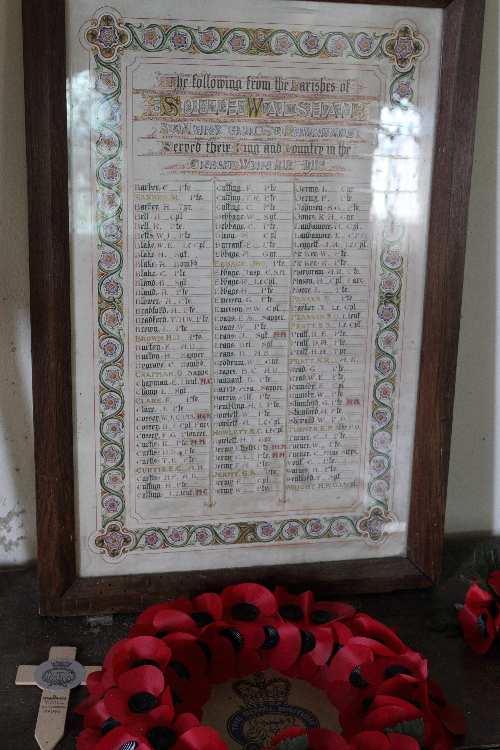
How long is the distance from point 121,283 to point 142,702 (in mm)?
407

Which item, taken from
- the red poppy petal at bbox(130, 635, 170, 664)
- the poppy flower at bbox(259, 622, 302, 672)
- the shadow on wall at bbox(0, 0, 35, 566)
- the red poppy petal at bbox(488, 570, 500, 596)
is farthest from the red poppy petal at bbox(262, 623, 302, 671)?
the shadow on wall at bbox(0, 0, 35, 566)

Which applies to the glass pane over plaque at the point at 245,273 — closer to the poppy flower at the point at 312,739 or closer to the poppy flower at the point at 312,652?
the poppy flower at the point at 312,652

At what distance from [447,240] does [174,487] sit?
1.32ft

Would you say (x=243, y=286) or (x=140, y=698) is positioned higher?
(x=243, y=286)

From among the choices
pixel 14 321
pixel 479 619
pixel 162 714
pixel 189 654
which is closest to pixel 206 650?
pixel 189 654

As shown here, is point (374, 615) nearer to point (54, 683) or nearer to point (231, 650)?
point (231, 650)

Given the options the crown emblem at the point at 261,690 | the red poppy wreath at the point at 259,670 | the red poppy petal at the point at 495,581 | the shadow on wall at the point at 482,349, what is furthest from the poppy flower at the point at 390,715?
the shadow on wall at the point at 482,349

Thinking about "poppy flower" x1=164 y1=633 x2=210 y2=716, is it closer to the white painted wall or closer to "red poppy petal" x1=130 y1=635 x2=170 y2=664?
"red poppy petal" x1=130 y1=635 x2=170 y2=664

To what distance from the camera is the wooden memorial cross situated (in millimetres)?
766

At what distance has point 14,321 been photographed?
981 millimetres

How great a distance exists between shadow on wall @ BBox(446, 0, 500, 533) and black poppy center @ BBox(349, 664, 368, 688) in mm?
368

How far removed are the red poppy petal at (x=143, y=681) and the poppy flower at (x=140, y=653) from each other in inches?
0.8

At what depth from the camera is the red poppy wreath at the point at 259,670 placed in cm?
71

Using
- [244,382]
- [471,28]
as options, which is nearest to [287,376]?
[244,382]
